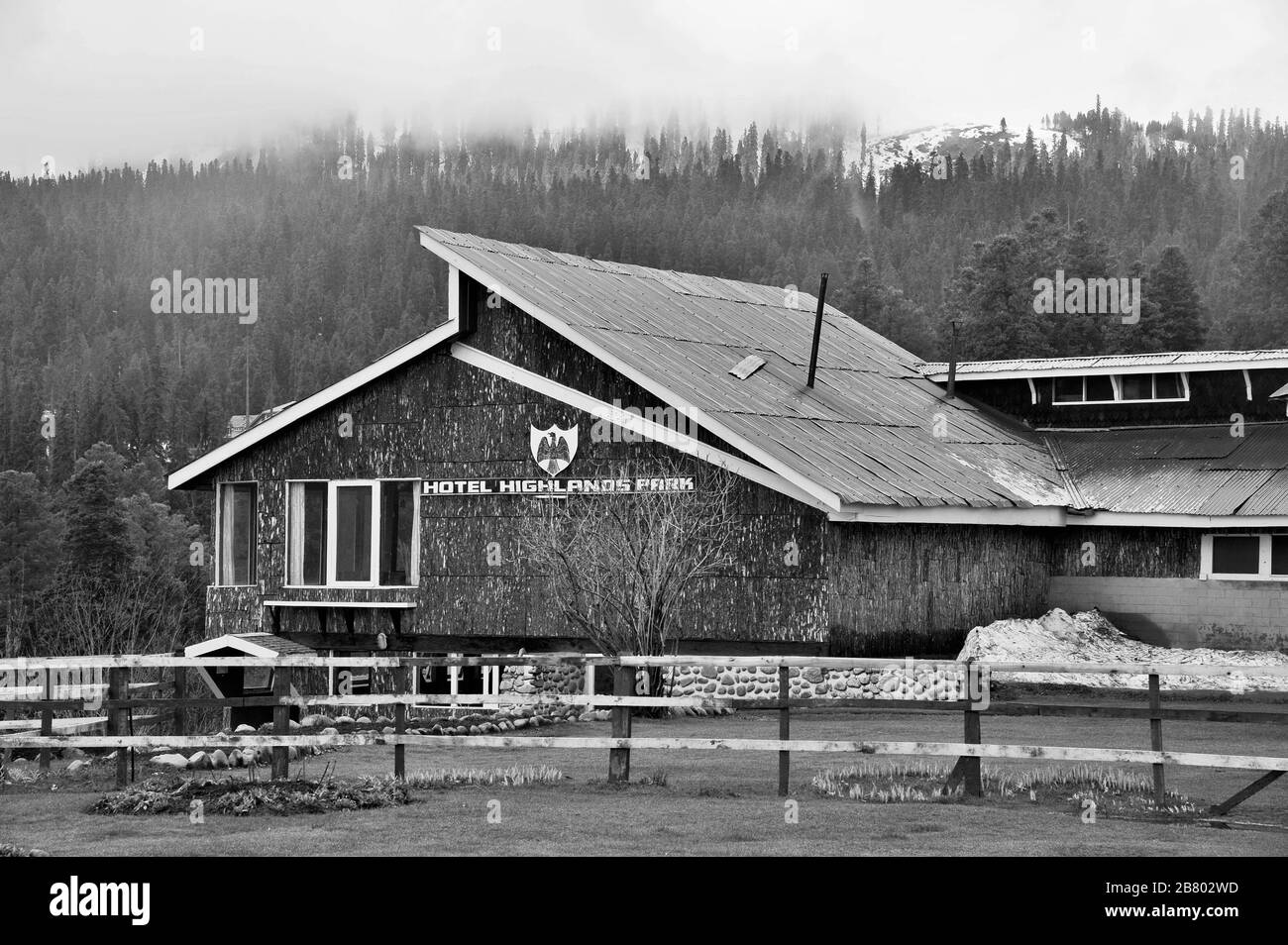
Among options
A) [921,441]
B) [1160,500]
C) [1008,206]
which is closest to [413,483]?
[921,441]

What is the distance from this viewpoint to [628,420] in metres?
30.5

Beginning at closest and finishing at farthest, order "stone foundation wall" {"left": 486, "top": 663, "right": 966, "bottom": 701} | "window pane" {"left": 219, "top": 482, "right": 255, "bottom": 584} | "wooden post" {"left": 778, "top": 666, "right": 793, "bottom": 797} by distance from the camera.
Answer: "wooden post" {"left": 778, "top": 666, "right": 793, "bottom": 797}, "stone foundation wall" {"left": 486, "top": 663, "right": 966, "bottom": 701}, "window pane" {"left": 219, "top": 482, "right": 255, "bottom": 584}

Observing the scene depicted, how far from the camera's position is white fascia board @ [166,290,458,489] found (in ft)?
107

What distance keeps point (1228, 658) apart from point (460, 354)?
13.5 meters

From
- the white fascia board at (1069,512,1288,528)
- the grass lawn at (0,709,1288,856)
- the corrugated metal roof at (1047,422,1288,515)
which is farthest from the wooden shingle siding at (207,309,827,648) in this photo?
the grass lawn at (0,709,1288,856)

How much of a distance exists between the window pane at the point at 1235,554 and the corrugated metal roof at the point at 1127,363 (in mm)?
5025

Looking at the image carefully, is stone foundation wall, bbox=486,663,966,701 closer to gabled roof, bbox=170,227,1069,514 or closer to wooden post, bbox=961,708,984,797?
gabled roof, bbox=170,227,1069,514

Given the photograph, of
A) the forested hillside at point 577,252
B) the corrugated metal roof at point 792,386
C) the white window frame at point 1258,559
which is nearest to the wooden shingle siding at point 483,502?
A: the corrugated metal roof at point 792,386

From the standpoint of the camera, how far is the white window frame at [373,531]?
33359 millimetres

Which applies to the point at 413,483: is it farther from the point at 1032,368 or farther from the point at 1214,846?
the point at 1214,846

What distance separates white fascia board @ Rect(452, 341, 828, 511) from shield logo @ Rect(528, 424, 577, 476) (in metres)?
0.51

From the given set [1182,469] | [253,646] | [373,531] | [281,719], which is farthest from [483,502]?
[281,719]
